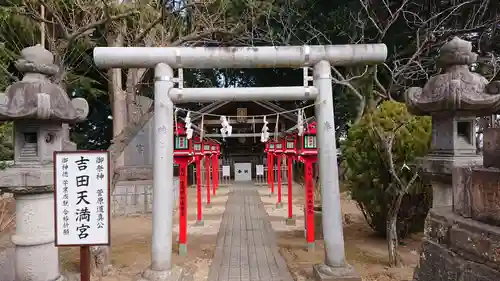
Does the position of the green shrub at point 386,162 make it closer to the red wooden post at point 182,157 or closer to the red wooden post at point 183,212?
the red wooden post at point 182,157

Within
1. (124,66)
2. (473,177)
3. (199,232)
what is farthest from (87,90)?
(473,177)

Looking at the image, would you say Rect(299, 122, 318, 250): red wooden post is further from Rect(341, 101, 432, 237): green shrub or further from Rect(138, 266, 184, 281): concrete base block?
Rect(138, 266, 184, 281): concrete base block

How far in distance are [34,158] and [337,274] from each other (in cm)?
455

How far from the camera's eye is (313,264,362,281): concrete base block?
5.23m

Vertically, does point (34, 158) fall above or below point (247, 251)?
above

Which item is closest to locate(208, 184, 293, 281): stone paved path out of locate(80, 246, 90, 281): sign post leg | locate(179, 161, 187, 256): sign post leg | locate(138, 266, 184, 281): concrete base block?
locate(179, 161, 187, 256): sign post leg

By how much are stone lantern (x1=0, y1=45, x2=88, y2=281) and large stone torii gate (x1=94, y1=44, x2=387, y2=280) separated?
1220mm

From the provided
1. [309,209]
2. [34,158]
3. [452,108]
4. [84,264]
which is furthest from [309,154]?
[84,264]

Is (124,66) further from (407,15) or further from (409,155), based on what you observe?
(407,15)

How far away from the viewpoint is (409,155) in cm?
698

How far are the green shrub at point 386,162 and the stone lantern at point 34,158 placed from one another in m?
5.62

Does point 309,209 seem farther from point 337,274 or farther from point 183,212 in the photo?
point 183,212

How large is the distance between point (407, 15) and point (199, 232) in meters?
10.6

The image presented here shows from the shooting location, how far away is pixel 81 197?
3.15 meters
